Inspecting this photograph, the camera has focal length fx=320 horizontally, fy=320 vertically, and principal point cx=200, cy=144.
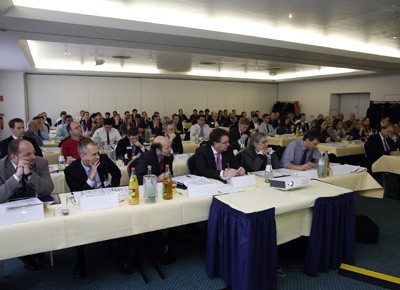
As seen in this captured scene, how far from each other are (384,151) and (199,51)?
4317mm

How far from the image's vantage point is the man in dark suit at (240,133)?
6.17 metres

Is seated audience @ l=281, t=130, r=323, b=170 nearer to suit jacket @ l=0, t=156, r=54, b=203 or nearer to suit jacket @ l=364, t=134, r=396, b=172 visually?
suit jacket @ l=364, t=134, r=396, b=172

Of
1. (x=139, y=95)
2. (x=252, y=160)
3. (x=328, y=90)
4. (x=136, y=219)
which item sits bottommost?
(x=136, y=219)

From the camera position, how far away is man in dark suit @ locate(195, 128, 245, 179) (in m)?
3.60

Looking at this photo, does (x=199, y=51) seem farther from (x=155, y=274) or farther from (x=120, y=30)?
(x=155, y=274)

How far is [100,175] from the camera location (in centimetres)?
323

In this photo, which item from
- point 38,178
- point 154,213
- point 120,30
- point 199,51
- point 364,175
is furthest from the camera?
point 199,51

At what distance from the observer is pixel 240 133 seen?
23.2 ft

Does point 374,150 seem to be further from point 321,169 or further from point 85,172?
point 85,172

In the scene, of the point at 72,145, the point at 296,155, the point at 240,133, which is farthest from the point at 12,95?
the point at 296,155

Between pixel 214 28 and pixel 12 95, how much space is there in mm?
9135

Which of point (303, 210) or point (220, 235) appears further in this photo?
point (303, 210)

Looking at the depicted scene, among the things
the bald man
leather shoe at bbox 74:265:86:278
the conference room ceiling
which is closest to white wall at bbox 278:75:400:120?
the conference room ceiling

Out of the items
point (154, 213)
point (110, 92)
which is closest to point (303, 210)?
point (154, 213)
